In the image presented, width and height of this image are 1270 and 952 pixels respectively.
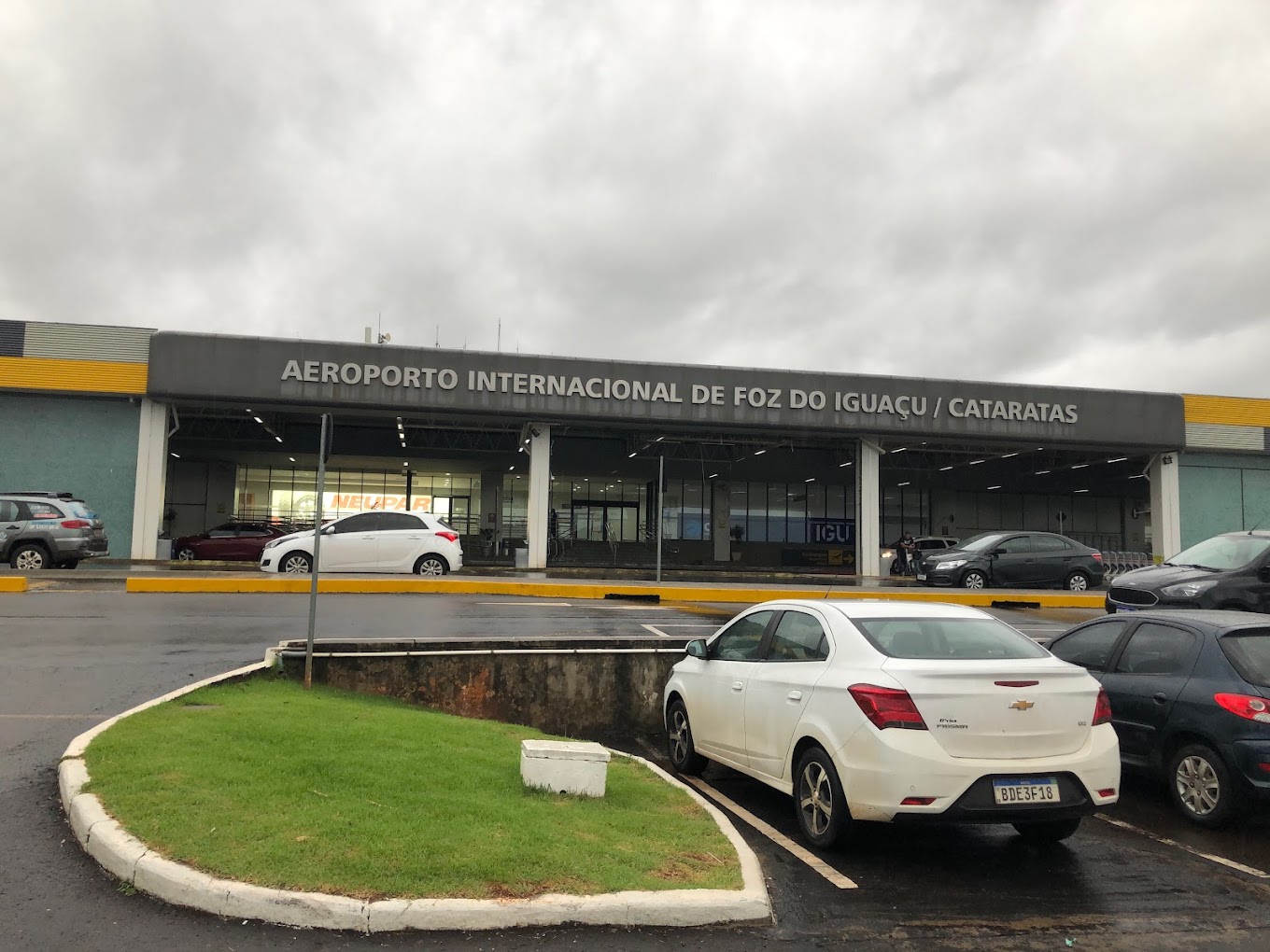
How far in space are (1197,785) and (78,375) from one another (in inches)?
1172

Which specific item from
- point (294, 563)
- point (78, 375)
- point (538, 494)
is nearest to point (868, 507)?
point (538, 494)

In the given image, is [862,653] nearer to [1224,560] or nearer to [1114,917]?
[1114,917]

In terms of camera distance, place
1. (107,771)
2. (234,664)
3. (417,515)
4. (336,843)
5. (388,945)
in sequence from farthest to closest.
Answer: (417,515) → (234,664) → (107,771) → (336,843) → (388,945)

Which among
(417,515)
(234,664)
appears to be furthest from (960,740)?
(417,515)

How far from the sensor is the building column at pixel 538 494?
30516 mm

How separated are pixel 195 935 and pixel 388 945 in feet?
2.74

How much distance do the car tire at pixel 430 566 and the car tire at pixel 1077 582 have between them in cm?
1517

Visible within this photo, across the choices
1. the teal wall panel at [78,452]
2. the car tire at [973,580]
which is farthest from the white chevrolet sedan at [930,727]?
the teal wall panel at [78,452]

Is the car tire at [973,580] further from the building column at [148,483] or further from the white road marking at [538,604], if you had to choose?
the building column at [148,483]

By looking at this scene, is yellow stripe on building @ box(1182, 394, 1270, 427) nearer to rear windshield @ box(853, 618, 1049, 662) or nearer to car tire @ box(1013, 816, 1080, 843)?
rear windshield @ box(853, 618, 1049, 662)

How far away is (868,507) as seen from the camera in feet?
109

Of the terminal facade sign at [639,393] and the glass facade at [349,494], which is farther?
the glass facade at [349,494]

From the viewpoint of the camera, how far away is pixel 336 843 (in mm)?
4742

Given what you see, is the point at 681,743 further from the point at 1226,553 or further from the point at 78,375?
the point at 78,375
